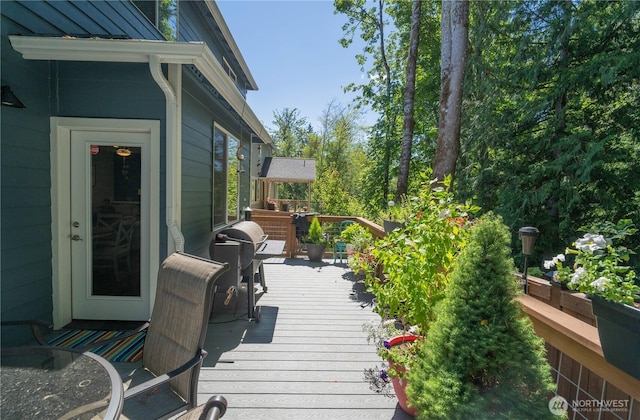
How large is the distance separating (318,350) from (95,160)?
293 centimetres

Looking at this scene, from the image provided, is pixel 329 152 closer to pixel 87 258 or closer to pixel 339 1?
pixel 339 1

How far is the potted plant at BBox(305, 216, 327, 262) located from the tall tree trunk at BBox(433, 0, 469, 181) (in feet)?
8.77

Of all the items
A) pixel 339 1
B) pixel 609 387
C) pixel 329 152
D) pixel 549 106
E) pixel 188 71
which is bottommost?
pixel 609 387

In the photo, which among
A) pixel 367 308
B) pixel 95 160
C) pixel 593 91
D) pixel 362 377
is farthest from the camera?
pixel 593 91

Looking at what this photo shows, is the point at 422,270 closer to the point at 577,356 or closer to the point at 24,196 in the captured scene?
the point at 577,356

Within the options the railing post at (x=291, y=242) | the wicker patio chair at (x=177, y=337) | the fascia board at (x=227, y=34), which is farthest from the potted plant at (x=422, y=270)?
the fascia board at (x=227, y=34)

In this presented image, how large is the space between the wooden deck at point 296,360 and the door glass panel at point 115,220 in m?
1.11

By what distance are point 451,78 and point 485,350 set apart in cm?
463

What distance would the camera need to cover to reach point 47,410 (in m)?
1.28

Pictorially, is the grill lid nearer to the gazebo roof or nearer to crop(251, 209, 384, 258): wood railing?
crop(251, 209, 384, 258): wood railing

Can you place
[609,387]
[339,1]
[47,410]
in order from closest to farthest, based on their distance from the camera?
[47,410] < [609,387] < [339,1]

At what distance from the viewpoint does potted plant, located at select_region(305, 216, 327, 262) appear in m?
6.79

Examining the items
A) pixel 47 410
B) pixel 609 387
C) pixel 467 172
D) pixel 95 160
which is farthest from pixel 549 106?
pixel 47 410

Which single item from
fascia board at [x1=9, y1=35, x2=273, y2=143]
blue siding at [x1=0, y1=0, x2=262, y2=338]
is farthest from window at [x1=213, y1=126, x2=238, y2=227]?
fascia board at [x1=9, y1=35, x2=273, y2=143]
